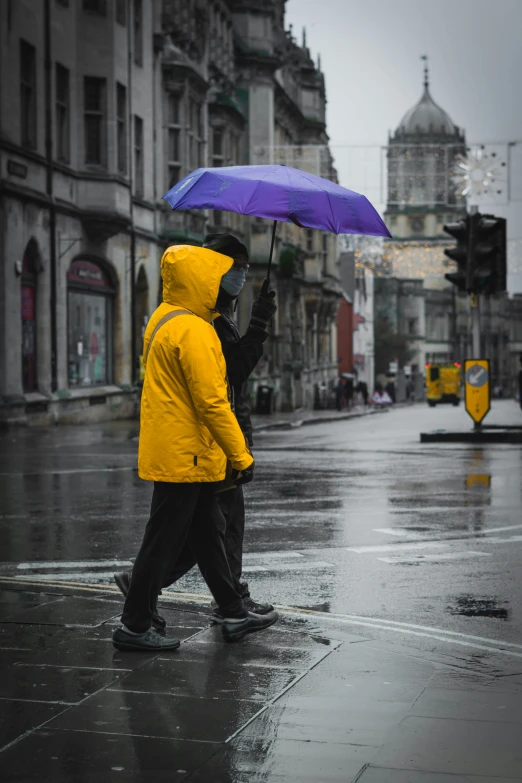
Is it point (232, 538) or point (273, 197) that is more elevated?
point (273, 197)

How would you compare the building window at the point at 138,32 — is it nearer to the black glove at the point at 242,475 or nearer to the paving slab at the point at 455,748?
the black glove at the point at 242,475

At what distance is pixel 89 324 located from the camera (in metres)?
31.6

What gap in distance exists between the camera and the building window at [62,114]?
96.8ft

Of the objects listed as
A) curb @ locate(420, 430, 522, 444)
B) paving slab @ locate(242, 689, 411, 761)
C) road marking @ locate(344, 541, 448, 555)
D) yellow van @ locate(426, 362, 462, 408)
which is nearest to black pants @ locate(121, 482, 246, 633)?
paving slab @ locate(242, 689, 411, 761)

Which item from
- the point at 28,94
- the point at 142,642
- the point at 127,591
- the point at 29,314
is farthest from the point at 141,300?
the point at 142,642

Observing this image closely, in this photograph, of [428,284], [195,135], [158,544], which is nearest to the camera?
[158,544]

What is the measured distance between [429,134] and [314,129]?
120 m

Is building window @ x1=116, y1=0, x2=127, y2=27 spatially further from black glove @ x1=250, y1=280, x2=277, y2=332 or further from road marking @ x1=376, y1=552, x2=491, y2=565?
black glove @ x1=250, y1=280, x2=277, y2=332

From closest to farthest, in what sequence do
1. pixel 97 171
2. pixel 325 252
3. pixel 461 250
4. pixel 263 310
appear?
pixel 263 310 < pixel 461 250 < pixel 97 171 < pixel 325 252

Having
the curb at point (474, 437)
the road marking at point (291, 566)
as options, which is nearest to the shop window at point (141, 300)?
the curb at point (474, 437)

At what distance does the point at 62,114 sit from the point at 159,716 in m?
26.6

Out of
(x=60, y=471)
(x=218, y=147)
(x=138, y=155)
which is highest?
(x=218, y=147)

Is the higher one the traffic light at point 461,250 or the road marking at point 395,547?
the traffic light at point 461,250

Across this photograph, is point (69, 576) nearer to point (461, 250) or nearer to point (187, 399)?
point (187, 399)
